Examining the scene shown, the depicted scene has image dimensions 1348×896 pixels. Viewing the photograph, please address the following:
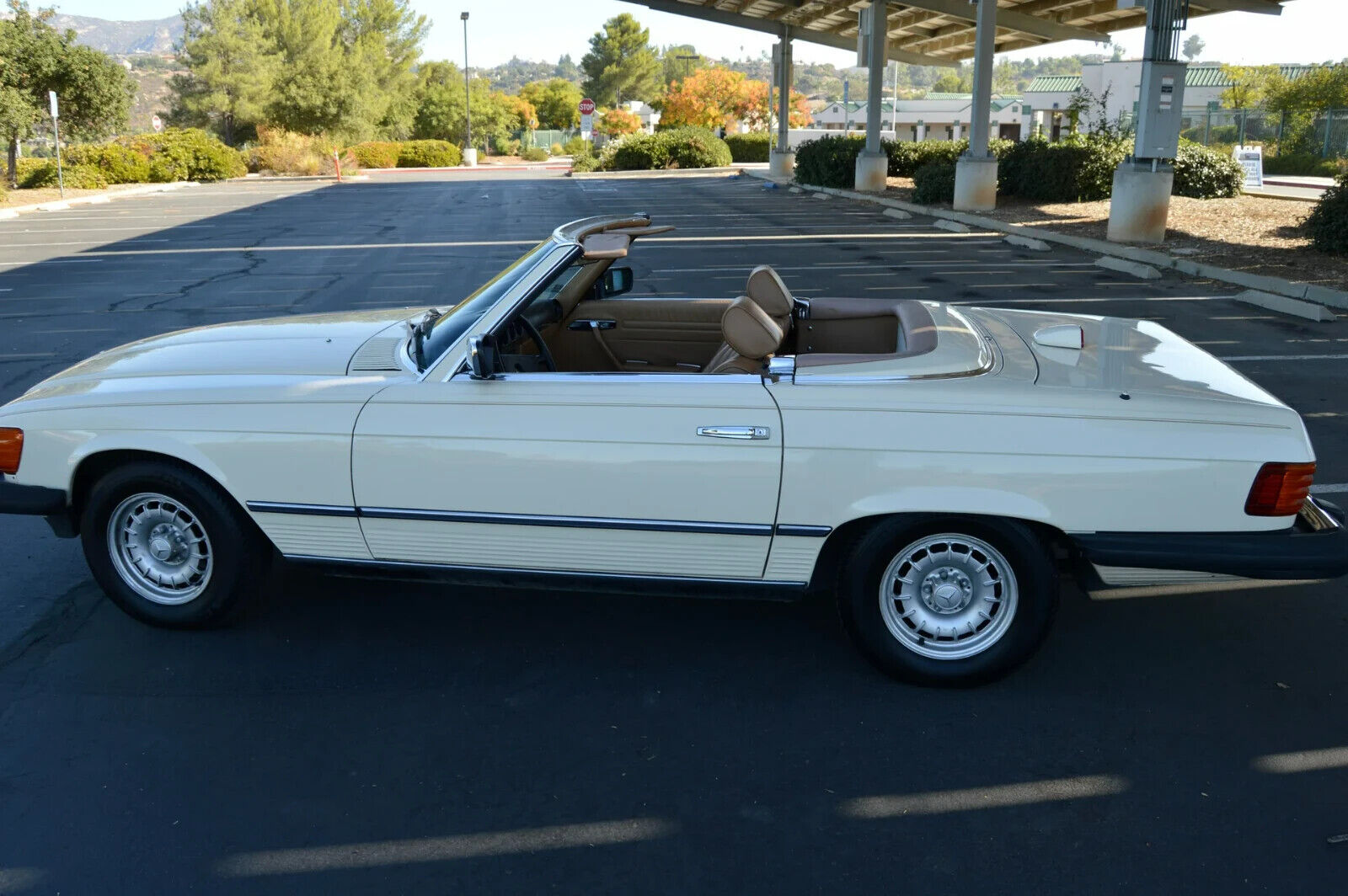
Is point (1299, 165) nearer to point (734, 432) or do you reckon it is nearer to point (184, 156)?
point (734, 432)

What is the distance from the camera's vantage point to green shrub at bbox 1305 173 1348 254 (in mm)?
14227

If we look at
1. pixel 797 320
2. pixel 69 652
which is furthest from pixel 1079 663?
pixel 69 652

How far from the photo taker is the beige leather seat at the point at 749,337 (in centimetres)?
398

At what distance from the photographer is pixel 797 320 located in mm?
4875

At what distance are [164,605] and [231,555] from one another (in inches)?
15.4

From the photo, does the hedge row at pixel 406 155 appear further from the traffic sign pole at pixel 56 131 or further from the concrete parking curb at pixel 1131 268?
the concrete parking curb at pixel 1131 268

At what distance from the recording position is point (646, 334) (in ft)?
16.8

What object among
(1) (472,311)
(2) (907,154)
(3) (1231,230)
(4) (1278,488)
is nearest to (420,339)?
(1) (472,311)

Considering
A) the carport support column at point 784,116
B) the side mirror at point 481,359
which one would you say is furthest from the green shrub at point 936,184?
the side mirror at point 481,359

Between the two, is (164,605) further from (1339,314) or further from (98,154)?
(98,154)

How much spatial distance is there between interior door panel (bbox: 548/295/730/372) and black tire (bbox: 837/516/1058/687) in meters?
1.65

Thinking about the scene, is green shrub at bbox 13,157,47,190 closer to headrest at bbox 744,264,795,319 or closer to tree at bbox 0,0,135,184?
tree at bbox 0,0,135,184

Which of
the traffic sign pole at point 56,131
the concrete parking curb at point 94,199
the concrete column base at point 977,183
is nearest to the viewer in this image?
the concrete column base at point 977,183

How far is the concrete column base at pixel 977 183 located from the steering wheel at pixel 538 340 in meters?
19.8
